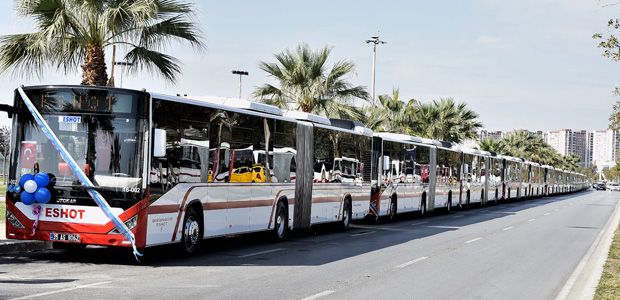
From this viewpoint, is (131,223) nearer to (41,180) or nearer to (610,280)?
(41,180)

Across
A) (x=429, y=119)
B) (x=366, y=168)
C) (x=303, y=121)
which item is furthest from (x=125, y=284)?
(x=429, y=119)

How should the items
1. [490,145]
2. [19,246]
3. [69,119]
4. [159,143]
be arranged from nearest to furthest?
[159,143] → [69,119] → [19,246] → [490,145]

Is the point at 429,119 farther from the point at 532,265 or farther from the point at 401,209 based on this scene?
the point at 532,265

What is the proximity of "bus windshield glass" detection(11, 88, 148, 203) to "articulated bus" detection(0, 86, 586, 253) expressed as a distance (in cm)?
2

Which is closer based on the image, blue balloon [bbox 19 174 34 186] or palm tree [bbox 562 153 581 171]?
blue balloon [bbox 19 174 34 186]

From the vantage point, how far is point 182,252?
45.6 ft

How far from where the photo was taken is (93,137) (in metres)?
12.2

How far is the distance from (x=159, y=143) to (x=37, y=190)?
2069 millimetres

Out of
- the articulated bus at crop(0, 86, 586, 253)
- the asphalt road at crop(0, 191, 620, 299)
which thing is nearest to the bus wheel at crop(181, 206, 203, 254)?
the articulated bus at crop(0, 86, 586, 253)

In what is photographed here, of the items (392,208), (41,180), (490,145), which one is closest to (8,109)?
(41,180)

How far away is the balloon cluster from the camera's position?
1206 cm

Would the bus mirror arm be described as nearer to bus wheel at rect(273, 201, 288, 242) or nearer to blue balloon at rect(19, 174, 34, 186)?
blue balloon at rect(19, 174, 34, 186)

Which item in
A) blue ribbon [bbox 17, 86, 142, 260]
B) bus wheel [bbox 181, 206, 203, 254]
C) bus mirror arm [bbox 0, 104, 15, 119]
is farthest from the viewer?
bus wheel [bbox 181, 206, 203, 254]

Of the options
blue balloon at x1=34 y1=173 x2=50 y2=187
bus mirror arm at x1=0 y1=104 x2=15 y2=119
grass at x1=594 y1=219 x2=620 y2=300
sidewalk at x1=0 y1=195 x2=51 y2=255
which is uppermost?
bus mirror arm at x1=0 y1=104 x2=15 y2=119
